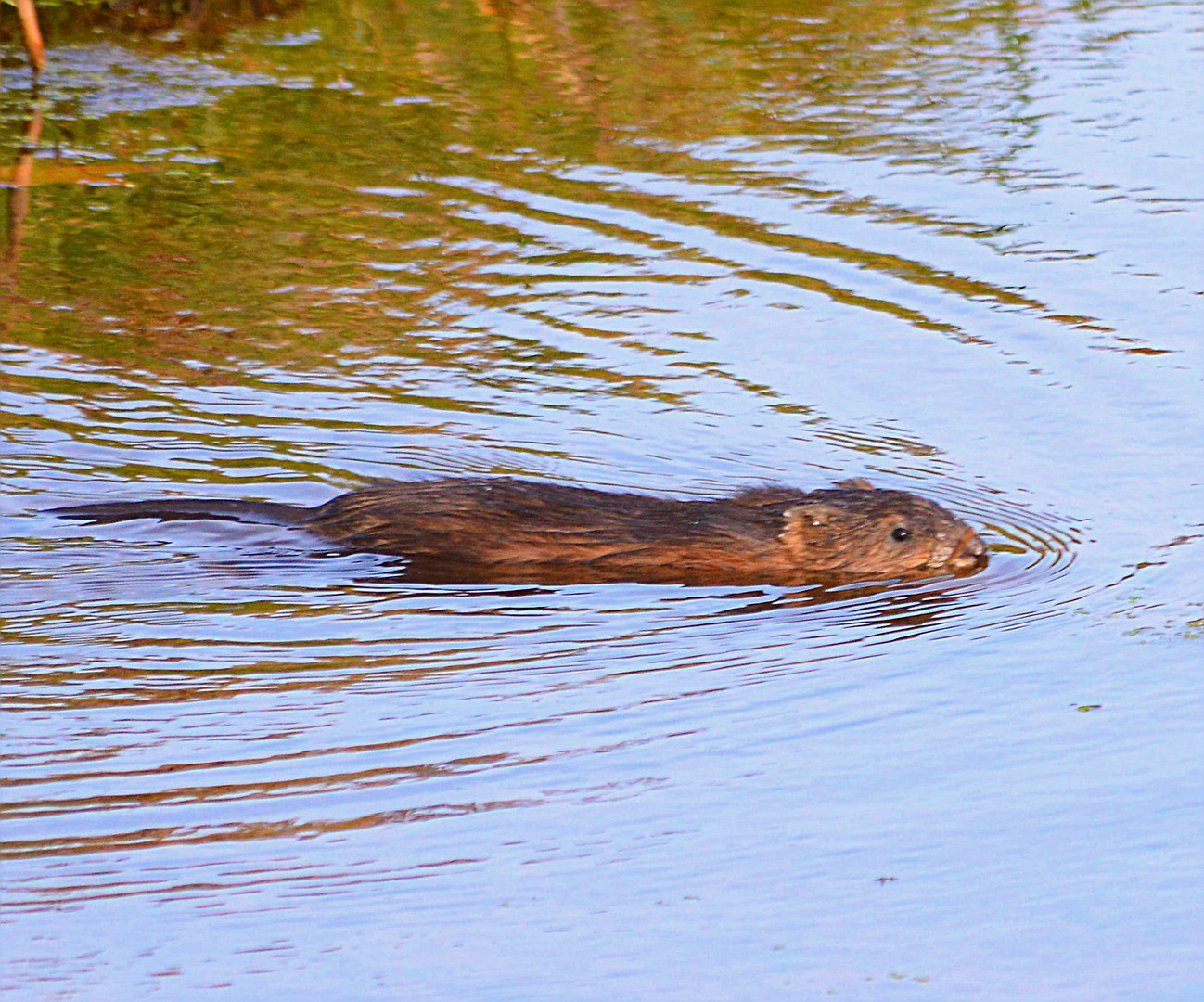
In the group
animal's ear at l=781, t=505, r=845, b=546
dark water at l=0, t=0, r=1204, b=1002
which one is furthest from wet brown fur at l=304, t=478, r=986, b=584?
dark water at l=0, t=0, r=1204, b=1002

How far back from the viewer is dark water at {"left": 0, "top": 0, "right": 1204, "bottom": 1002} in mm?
3756

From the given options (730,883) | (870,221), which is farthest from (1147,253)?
(730,883)

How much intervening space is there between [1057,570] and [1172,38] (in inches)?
280

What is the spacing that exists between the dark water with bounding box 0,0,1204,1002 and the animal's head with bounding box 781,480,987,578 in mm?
116

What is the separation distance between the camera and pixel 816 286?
8000 millimetres

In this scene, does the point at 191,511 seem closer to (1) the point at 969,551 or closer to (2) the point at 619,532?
(2) the point at 619,532

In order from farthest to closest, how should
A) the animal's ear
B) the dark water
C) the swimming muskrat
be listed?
the animal's ear, the swimming muskrat, the dark water

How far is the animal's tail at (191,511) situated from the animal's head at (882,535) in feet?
4.87

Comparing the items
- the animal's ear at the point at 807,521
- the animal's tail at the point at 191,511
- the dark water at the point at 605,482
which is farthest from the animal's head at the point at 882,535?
the animal's tail at the point at 191,511

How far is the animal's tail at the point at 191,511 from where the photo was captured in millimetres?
5887

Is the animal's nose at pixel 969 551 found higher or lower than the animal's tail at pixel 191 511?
lower

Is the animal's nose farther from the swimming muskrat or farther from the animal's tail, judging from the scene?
the animal's tail

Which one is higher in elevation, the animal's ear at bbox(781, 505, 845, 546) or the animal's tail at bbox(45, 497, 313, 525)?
the animal's tail at bbox(45, 497, 313, 525)

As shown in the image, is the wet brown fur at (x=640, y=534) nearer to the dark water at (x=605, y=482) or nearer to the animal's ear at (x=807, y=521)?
the animal's ear at (x=807, y=521)
